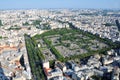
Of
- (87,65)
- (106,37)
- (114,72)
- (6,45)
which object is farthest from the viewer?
(106,37)

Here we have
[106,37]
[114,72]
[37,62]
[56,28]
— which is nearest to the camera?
[114,72]

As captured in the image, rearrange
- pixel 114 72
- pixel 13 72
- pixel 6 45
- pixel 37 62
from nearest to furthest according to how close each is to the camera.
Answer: pixel 114 72
pixel 13 72
pixel 37 62
pixel 6 45

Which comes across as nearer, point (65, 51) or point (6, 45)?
point (65, 51)

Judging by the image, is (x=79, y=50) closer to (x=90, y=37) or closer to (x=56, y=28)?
(x=90, y=37)

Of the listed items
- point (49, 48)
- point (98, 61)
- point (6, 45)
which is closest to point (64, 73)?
point (98, 61)

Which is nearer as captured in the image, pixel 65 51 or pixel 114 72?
pixel 114 72

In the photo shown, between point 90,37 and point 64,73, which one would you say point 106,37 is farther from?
point 64,73

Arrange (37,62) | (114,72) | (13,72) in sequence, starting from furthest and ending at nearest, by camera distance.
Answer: (37,62)
(13,72)
(114,72)

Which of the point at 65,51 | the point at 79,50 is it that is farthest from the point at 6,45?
the point at 79,50
